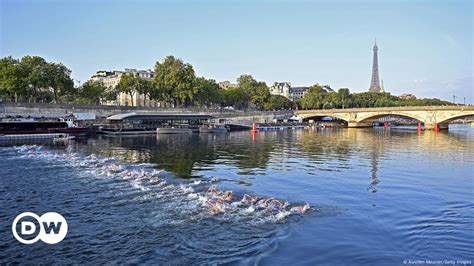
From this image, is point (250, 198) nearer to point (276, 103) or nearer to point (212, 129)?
point (212, 129)

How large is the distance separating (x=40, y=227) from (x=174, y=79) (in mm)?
108472

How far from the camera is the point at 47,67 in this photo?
305 feet

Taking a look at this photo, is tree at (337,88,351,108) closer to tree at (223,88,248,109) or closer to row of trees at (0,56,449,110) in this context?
row of trees at (0,56,449,110)

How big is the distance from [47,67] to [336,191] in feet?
287

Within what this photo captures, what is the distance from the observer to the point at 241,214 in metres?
17.7

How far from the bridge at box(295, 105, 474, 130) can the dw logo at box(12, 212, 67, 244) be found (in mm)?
109681

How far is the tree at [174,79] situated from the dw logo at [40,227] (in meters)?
106

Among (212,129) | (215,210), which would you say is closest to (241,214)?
(215,210)

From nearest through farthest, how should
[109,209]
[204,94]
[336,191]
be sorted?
[109,209] < [336,191] < [204,94]

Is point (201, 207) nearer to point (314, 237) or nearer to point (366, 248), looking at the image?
point (314, 237)

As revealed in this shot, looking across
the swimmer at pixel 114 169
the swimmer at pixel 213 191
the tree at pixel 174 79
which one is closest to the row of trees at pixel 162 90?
the tree at pixel 174 79

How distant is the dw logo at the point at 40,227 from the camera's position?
14258 millimetres

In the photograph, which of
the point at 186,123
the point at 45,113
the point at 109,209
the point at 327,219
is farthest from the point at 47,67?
the point at 327,219

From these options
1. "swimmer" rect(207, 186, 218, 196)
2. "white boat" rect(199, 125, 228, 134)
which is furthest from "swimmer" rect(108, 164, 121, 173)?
"white boat" rect(199, 125, 228, 134)
